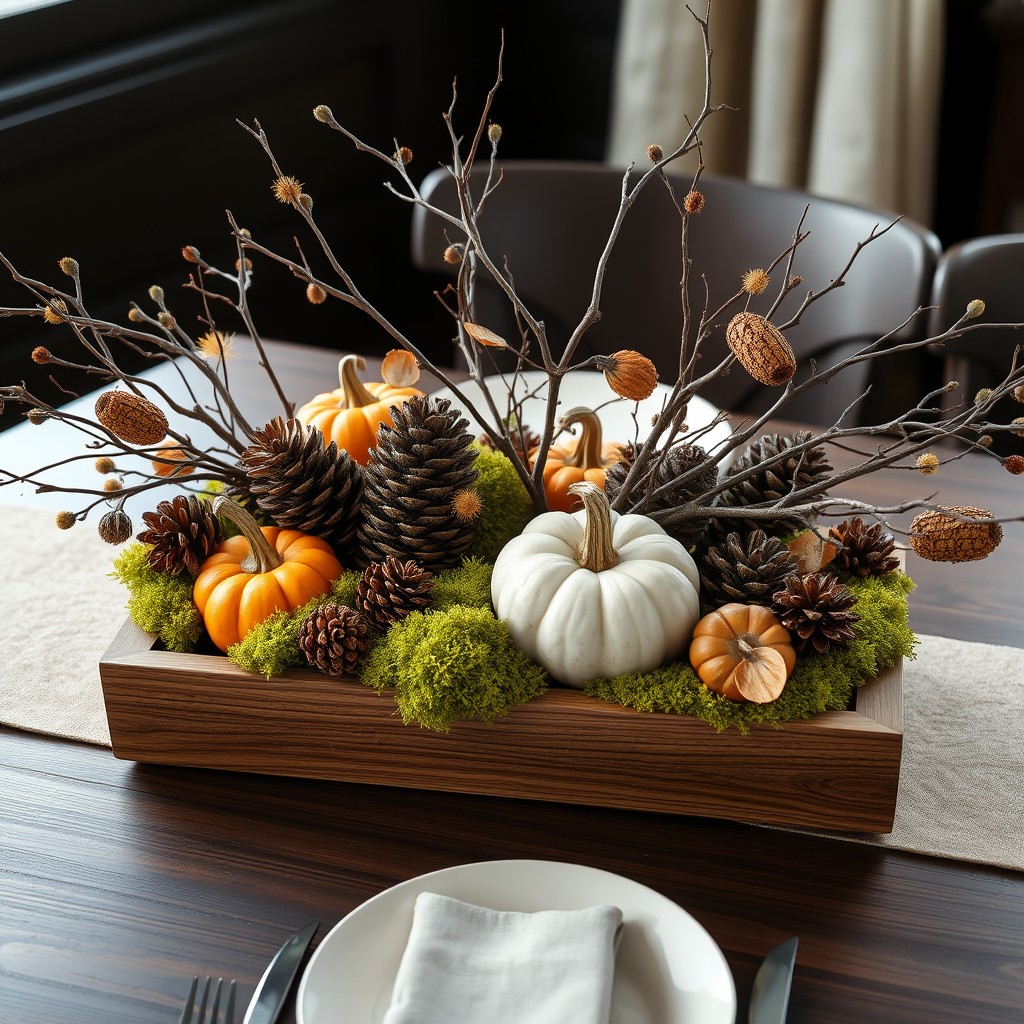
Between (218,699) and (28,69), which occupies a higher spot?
(28,69)

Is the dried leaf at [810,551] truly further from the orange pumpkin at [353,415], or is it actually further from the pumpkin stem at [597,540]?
the orange pumpkin at [353,415]

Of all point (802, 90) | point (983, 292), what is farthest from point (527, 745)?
point (802, 90)

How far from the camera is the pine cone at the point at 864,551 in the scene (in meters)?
0.88

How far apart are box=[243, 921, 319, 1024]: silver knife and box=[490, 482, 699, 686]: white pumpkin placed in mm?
226

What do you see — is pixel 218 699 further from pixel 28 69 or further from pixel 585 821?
pixel 28 69

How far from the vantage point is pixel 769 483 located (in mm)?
899

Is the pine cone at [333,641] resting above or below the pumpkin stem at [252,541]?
below

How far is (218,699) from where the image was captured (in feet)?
2.62

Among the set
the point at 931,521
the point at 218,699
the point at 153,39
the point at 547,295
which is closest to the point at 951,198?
the point at 547,295

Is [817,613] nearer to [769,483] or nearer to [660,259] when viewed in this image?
[769,483]

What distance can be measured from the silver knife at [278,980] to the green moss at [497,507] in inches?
12.5

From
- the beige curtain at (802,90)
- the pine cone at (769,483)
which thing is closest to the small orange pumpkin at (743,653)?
the pine cone at (769,483)

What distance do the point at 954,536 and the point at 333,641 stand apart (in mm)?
399

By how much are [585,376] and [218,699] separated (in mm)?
558
